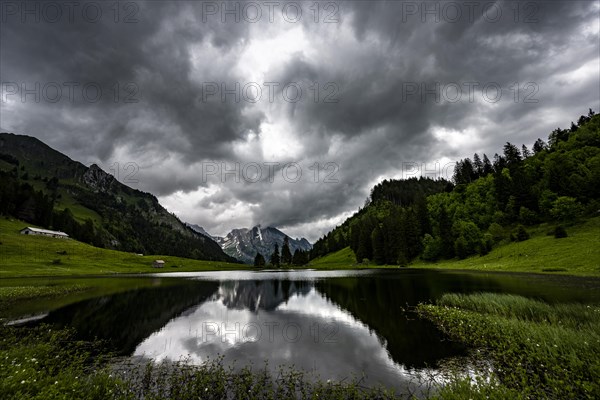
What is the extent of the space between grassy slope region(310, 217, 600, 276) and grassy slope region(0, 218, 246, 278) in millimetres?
136397

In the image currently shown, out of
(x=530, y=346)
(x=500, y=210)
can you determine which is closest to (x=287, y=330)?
(x=530, y=346)

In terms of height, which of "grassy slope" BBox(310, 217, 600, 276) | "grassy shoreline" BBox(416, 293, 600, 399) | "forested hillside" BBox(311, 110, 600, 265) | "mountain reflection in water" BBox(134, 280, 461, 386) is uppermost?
"forested hillside" BBox(311, 110, 600, 265)

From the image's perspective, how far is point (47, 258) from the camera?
110875 mm

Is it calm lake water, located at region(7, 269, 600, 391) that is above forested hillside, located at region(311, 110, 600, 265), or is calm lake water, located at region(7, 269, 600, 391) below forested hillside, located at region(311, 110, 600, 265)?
below

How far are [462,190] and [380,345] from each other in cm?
17599

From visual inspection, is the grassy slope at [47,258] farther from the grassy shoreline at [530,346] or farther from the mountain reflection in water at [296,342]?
the grassy shoreline at [530,346]

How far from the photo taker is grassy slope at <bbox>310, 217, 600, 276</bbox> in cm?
6106

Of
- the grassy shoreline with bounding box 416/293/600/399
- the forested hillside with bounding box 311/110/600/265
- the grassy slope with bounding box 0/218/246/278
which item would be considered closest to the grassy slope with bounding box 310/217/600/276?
the forested hillside with bounding box 311/110/600/265

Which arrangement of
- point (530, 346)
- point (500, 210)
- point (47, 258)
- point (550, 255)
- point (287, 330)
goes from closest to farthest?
point (530, 346) < point (287, 330) < point (550, 255) < point (47, 258) < point (500, 210)

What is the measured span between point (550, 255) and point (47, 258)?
171371mm

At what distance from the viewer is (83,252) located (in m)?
134

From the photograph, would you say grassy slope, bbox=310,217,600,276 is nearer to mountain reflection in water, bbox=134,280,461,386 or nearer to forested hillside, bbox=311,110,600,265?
forested hillside, bbox=311,110,600,265

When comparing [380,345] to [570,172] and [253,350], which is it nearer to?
[253,350]

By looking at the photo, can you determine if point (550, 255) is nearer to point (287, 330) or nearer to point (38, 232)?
point (287, 330)
